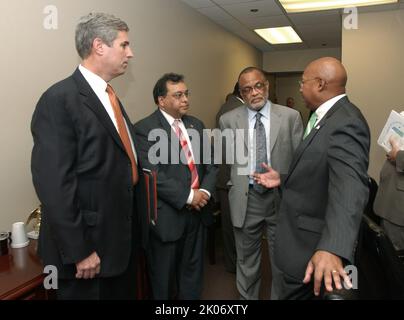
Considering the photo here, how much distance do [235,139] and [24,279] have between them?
57.3 inches

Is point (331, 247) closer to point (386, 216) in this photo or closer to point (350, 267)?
point (350, 267)

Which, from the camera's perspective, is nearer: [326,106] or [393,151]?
[326,106]

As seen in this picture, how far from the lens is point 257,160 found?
220 centimetres

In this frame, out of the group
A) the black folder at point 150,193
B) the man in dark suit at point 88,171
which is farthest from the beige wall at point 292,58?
the man in dark suit at point 88,171

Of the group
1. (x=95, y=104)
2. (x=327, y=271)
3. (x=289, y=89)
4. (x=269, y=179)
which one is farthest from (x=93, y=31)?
(x=289, y=89)

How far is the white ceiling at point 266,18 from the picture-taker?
350 cm

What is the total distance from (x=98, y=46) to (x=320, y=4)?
307 centimetres

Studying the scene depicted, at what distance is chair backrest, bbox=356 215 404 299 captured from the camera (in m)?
1.21

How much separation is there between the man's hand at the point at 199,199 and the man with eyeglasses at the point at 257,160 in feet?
0.67

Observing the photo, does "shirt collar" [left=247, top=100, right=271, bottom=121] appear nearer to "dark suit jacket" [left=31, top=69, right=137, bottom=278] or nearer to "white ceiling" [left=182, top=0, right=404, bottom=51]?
"dark suit jacket" [left=31, top=69, right=137, bottom=278]

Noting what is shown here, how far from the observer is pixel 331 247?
1.04m

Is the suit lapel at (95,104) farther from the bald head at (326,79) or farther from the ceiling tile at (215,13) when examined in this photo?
the ceiling tile at (215,13)

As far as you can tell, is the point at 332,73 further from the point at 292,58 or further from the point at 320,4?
the point at 292,58

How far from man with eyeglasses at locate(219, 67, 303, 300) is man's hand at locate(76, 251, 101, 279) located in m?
1.08
